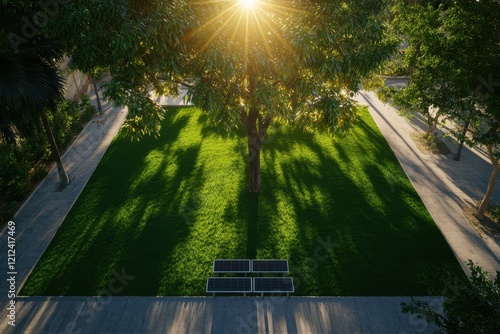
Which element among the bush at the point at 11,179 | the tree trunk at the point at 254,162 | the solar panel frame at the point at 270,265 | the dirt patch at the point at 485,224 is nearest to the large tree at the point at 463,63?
the dirt patch at the point at 485,224

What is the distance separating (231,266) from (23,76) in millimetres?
9095

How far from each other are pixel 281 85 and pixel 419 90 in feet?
18.9

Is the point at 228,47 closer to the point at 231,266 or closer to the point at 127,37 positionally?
the point at 127,37

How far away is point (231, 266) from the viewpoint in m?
12.0

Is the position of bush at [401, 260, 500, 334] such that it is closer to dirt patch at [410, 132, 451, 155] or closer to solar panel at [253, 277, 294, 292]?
solar panel at [253, 277, 294, 292]

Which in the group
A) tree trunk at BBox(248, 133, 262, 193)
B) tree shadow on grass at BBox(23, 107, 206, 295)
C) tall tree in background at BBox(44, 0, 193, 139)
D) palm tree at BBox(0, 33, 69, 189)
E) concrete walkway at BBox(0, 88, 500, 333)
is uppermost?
tall tree in background at BBox(44, 0, 193, 139)

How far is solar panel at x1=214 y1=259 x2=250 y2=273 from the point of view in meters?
11.8

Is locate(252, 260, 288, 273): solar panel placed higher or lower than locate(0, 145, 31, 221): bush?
lower

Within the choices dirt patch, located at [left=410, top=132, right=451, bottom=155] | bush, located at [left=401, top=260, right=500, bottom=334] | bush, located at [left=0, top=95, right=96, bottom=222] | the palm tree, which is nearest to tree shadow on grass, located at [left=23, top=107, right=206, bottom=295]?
bush, located at [left=0, top=95, right=96, bottom=222]

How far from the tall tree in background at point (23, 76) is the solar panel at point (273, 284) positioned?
30.4 ft

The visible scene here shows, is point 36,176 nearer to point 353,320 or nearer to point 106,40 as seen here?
point 106,40

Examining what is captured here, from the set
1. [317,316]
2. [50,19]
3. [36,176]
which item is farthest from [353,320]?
[36,176]

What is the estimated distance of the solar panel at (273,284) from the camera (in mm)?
11266

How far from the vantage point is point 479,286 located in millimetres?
6707
